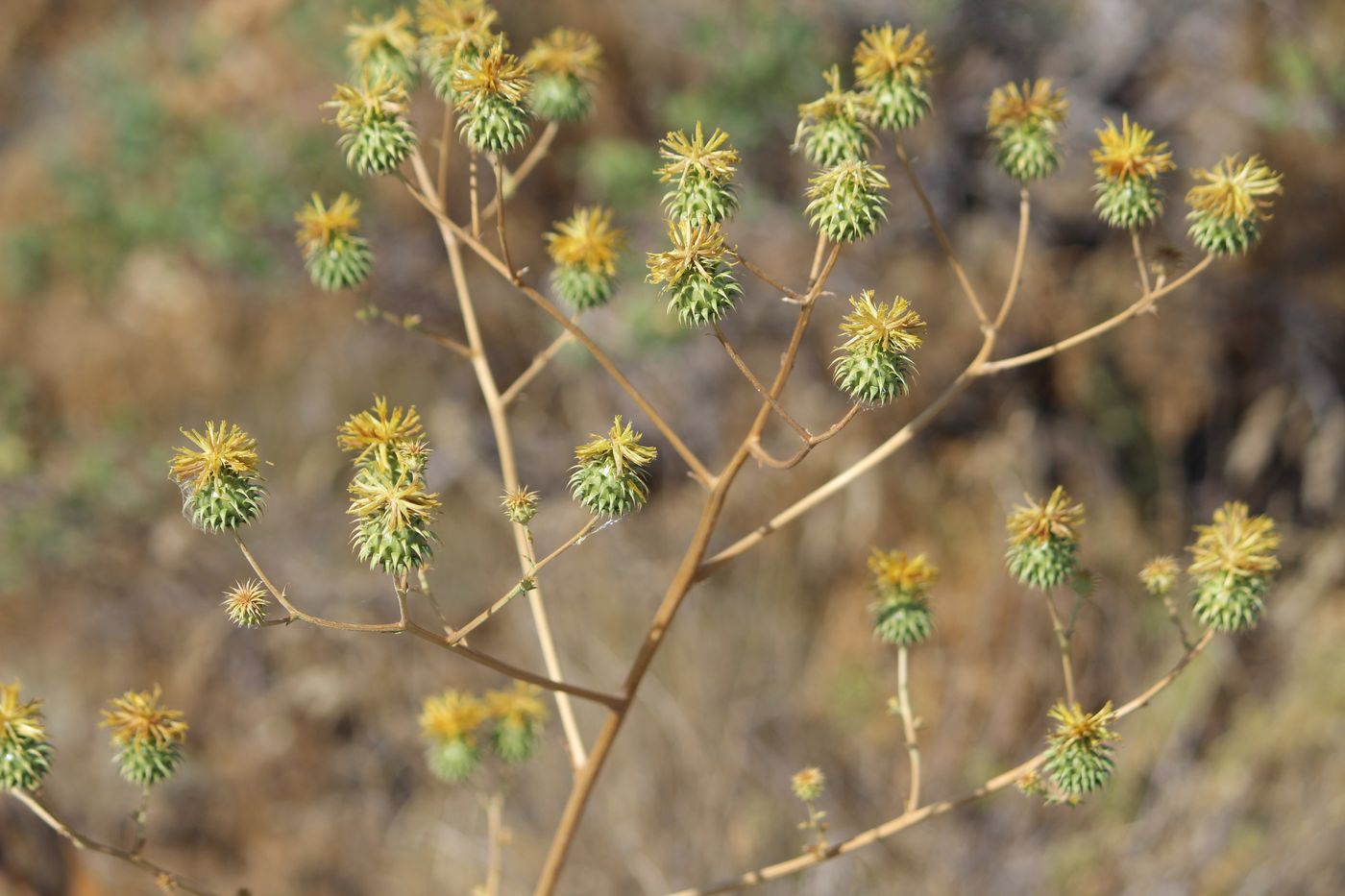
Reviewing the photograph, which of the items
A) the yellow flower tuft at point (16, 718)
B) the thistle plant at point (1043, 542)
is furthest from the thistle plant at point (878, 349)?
the yellow flower tuft at point (16, 718)

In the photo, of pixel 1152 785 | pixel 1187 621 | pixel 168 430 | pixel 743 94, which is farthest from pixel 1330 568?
pixel 168 430

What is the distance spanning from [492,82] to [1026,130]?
3.76 feet

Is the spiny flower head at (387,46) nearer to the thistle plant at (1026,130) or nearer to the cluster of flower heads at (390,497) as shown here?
the cluster of flower heads at (390,497)

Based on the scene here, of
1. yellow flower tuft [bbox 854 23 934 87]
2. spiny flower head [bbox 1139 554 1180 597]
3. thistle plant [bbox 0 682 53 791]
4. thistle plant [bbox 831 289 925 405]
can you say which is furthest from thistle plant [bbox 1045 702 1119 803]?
thistle plant [bbox 0 682 53 791]

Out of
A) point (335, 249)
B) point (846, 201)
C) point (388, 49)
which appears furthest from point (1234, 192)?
point (335, 249)

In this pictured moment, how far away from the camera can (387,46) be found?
254 cm

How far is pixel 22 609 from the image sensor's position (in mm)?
7215

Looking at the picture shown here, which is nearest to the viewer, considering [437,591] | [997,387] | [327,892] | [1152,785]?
[1152,785]

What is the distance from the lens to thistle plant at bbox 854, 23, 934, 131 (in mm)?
2295

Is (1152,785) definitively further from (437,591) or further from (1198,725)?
(437,591)

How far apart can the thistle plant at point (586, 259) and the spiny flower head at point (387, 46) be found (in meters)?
0.48

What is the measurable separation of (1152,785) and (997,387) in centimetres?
262

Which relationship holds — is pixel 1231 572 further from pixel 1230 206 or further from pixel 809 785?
pixel 809 785

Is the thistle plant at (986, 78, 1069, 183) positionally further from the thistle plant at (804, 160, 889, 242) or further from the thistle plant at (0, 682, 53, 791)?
the thistle plant at (0, 682, 53, 791)
